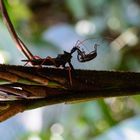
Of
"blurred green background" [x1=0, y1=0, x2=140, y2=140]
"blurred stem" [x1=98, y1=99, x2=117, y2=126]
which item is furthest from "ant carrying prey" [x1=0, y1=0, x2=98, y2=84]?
"blurred stem" [x1=98, y1=99, x2=117, y2=126]

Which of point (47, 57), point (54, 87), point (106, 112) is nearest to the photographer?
point (54, 87)

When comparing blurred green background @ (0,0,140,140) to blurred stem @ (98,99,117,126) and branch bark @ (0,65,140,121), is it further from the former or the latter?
branch bark @ (0,65,140,121)

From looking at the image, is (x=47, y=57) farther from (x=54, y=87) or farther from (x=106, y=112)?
(x=106, y=112)

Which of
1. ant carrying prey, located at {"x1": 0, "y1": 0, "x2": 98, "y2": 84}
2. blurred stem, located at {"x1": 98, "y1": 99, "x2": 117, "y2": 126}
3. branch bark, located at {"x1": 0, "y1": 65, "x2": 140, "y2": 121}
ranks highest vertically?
blurred stem, located at {"x1": 98, "y1": 99, "x2": 117, "y2": 126}

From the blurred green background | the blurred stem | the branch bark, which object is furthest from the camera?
the blurred stem

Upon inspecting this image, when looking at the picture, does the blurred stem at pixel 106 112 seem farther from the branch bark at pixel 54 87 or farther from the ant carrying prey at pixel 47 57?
the branch bark at pixel 54 87

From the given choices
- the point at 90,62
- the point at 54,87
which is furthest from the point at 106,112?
the point at 54,87

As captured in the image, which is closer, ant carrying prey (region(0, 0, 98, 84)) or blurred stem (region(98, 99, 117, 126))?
ant carrying prey (region(0, 0, 98, 84))

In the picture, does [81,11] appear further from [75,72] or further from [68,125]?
[75,72]
